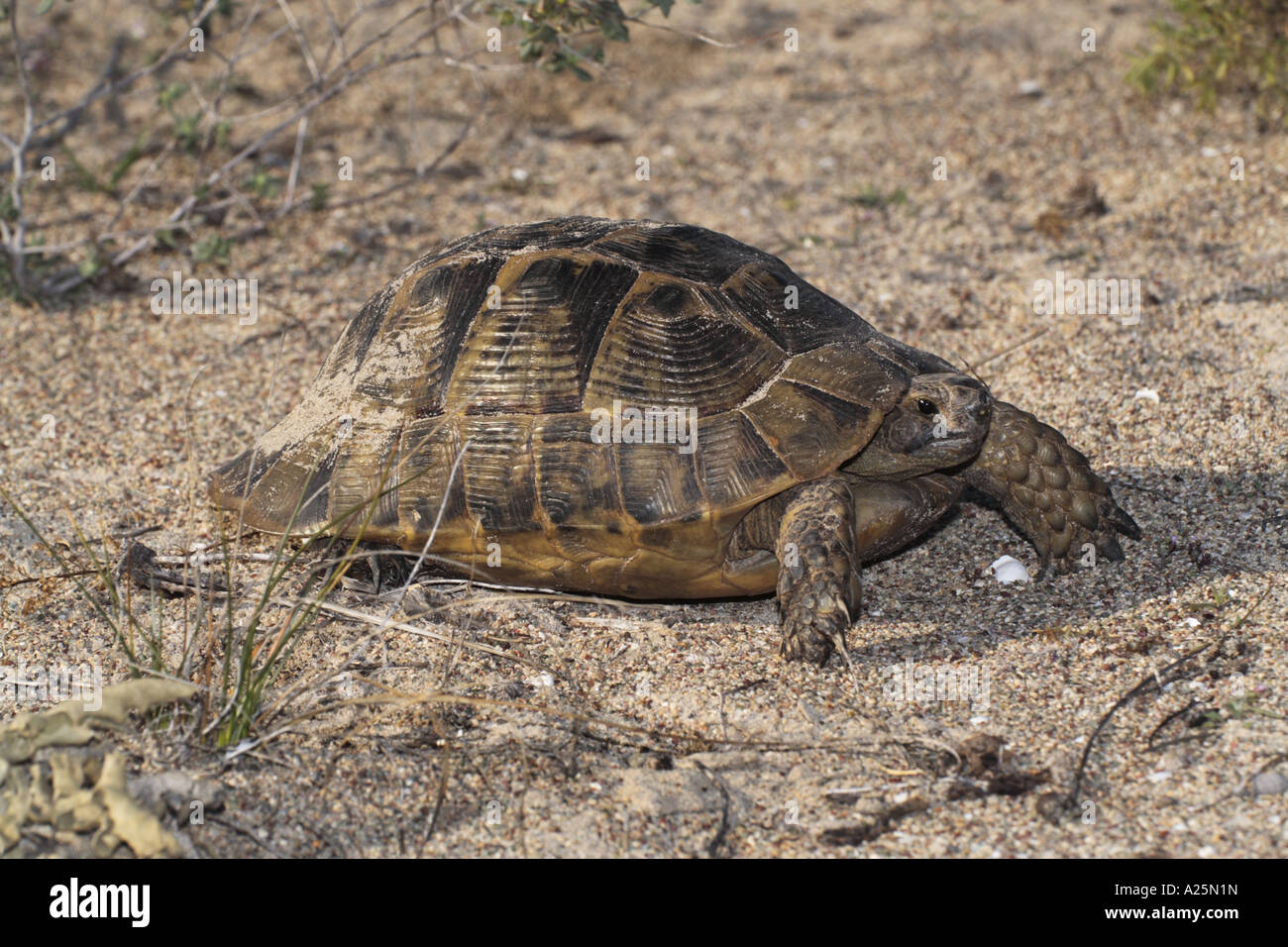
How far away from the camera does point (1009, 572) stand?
15.6 feet

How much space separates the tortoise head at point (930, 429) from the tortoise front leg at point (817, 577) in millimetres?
388

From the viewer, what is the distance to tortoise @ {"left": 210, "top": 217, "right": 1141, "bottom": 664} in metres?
4.24

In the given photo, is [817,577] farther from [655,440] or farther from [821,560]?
[655,440]

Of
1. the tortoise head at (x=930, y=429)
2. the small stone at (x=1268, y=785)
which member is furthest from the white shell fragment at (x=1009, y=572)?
the small stone at (x=1268, y=785)

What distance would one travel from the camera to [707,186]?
8211 millimetres

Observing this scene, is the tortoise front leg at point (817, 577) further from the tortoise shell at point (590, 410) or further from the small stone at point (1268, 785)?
the small stone at point (1268, 785)

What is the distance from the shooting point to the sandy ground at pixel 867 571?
349 centimetres

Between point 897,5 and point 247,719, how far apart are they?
9.12 m

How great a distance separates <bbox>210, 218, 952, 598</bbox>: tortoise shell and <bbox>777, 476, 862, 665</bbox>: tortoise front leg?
0.44ft

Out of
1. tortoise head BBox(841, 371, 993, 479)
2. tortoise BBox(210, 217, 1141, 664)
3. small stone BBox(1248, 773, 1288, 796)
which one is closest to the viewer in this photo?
small stone BBox(1248, 773, 1288, 796)

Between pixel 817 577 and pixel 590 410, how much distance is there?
0.96 metres

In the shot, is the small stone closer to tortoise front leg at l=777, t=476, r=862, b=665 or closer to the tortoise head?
tortoise front leg at l=777, t=476, r=862, b=665

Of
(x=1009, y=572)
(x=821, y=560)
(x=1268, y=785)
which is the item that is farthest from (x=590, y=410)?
(x=1268, y=785)

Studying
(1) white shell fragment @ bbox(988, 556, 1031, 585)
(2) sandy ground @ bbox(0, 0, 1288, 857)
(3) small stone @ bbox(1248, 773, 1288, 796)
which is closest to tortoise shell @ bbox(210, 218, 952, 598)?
(2) sandy ground @ bbox(0, 0, 1288, 857)
